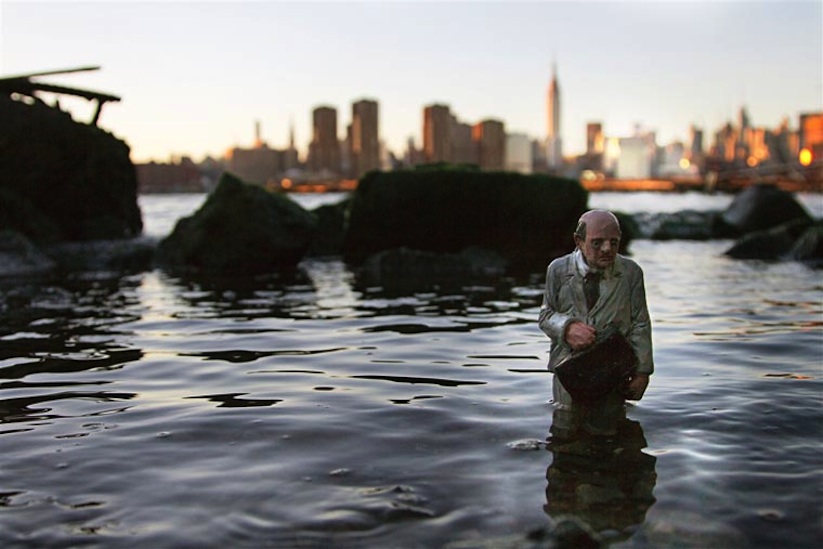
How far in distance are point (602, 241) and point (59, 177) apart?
18960mm

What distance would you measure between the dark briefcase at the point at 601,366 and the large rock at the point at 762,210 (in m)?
24.4

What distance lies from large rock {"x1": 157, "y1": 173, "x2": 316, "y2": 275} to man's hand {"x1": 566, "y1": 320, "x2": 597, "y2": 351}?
12.6 meters

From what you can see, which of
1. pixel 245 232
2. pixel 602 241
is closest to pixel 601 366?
pixel 602 241

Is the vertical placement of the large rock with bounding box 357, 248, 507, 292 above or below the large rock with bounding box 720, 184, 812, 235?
below

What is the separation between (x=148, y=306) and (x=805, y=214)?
21.8m

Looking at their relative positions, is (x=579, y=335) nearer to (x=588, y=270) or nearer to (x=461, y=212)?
(x=588, y=270)

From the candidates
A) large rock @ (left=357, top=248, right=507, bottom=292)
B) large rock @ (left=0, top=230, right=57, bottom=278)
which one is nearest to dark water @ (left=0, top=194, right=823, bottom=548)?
large rock @ (left=357, top=248, right=507, bottom=292)

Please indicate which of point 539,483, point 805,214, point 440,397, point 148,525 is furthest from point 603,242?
point 805,214

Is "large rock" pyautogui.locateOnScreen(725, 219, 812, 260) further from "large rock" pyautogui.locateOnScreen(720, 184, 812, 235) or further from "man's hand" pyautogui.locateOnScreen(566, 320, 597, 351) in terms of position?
"man's hand" pyautogui.locateOnScreen(566, 320, 597, 351)

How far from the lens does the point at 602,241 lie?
5.17 metres

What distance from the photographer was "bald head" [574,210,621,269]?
5.14m

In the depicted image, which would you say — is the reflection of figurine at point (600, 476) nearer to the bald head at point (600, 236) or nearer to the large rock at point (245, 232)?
the bald head at point (600, 236)

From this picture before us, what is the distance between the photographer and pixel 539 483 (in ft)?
15.0

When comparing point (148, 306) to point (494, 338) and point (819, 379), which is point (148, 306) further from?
point (819, 379)
